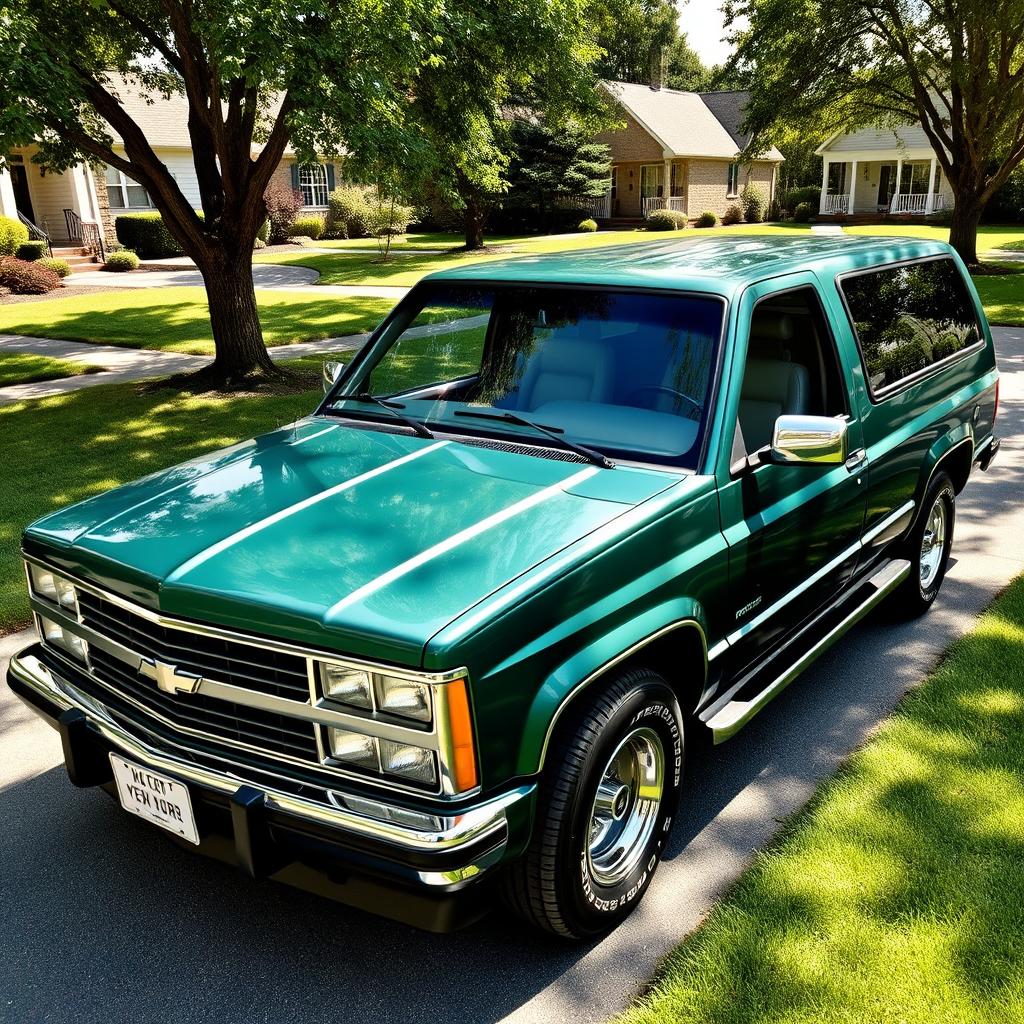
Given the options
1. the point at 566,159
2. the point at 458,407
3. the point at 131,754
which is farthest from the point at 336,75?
the point at 566,159

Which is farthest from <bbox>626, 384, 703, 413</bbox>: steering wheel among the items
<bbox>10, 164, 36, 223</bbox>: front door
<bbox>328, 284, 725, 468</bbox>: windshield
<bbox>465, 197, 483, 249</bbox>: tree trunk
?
<bbox>10, 164, 36, 223</bbox>: front door

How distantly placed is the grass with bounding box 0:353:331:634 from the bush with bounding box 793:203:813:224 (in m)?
43.7

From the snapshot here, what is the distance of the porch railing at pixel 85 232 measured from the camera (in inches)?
1268

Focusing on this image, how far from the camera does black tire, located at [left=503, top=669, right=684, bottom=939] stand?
9.04ft

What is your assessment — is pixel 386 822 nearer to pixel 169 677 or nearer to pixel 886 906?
pixel 169 677

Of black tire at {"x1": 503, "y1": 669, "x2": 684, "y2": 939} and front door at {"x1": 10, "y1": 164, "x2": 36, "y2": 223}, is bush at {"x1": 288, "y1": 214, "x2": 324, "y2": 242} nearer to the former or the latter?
→ front door at {"x1": 10, "y1": 164, "x2": 36, "y2": 223}

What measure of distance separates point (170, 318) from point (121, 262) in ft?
42.4

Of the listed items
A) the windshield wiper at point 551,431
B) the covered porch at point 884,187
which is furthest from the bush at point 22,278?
the covered porch at point 884,187

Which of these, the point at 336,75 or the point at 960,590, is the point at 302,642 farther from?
the point at 336,75

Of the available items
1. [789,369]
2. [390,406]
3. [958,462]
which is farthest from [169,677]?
[958,462]

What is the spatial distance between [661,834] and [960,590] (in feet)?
11.2

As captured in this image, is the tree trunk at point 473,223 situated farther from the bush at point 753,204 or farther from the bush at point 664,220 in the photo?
the bush at point 753,204

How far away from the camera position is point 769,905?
3.20 m

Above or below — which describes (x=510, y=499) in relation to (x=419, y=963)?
above
